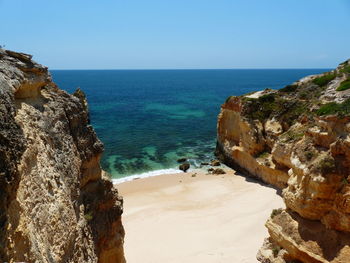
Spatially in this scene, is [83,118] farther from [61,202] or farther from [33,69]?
[61,202]

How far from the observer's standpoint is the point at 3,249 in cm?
653

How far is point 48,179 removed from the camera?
360 inches

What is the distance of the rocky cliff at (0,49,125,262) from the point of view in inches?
285

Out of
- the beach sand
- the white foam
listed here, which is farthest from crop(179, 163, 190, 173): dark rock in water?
the beach sand

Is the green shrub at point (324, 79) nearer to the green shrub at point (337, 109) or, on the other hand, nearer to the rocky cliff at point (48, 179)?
the green shrub at point (337, 109)

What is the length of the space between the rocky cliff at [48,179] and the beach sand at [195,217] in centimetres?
632

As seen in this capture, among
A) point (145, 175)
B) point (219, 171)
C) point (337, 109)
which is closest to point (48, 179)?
point (337, 109)

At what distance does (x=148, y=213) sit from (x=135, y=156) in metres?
17.1

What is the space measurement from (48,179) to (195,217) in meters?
16.1

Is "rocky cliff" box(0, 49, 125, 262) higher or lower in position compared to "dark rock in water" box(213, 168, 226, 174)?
higher

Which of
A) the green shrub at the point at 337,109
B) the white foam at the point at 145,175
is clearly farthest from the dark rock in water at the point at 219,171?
the green shrub at the point at 337,109

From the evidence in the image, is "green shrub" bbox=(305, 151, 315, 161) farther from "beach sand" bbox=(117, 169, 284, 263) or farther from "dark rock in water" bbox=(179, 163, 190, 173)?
"dark rock in water" bbox=(179, 163, 190, 173)

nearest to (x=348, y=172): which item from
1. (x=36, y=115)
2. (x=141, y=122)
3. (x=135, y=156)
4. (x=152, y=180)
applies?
(x=36, y=115)

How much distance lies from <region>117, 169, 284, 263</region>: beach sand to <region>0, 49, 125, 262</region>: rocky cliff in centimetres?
632
